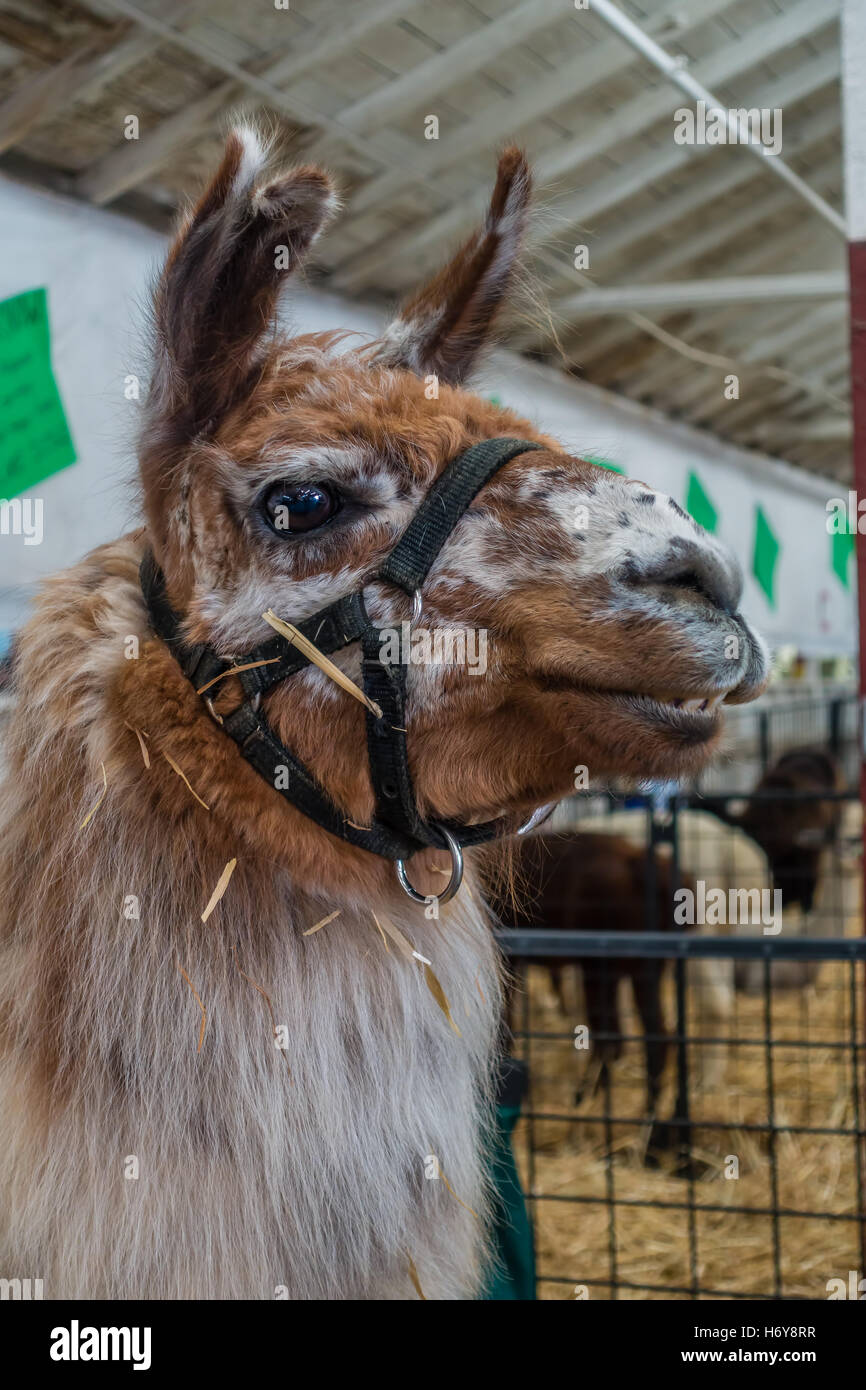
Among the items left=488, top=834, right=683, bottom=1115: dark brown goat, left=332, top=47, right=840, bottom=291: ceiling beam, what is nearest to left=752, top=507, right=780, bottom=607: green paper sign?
left=332, top=47, right=840, bottom=291: ceiling beam

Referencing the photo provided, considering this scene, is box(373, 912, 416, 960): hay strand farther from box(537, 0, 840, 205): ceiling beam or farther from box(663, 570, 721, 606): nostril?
box(537, 0, 840, 205): ceiling beam

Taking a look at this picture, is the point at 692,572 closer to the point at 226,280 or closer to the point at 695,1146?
the point at 226,280

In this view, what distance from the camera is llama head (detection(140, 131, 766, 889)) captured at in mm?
1150

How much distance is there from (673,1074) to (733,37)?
393cm

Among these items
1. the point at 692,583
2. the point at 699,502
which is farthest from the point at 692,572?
the point at 699,502

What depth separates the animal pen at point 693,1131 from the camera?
7.29 feet

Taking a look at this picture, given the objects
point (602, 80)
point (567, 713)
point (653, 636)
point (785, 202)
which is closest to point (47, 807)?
point (567, 713)

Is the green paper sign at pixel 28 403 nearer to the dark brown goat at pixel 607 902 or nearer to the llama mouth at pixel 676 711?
the dark brown goat at pixel 607 902

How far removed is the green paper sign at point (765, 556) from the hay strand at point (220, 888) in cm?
810

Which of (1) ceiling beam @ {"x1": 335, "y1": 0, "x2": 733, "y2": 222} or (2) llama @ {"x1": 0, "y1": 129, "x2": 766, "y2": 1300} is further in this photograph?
(1) ceiling beam @ {"x1": 335, "y1": 0, "x2": 733, "y2": 222}

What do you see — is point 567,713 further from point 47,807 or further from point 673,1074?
point 673,1074

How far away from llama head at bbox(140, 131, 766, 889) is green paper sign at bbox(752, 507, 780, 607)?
799 cm

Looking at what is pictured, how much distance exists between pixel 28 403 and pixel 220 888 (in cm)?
252

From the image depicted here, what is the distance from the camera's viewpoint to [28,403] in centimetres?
333
